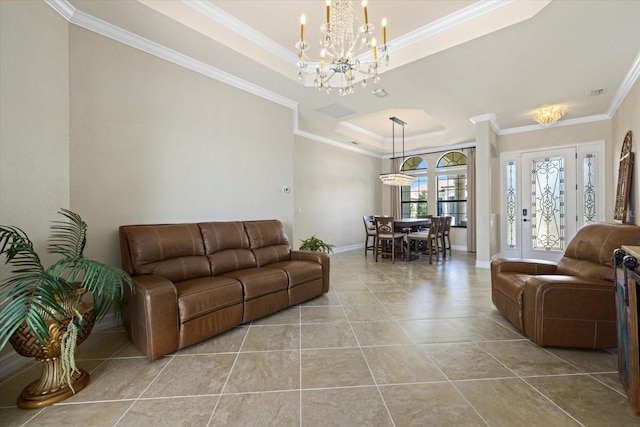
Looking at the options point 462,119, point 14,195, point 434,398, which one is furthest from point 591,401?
point 462,119

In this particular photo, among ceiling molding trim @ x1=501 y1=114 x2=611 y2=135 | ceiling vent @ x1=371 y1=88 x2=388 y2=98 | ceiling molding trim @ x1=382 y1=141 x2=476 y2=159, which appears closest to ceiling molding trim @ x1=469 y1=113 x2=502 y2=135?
ceiling molding trim @ x1=501 y1=114 x2=611 y2=135

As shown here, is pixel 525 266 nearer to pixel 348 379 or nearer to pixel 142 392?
pixel 348 379

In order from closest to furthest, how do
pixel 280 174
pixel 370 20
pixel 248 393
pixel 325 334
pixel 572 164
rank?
pixel 248 393
pixel 325 334
pixel 370 20
pixel 280 174
pixel 572 164

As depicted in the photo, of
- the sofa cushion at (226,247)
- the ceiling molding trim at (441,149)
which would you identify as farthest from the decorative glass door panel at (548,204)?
the sofa cushion at (226,247)

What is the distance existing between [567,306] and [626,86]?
3.67 meters

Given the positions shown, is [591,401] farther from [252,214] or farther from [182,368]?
[252,214]

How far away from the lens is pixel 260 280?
2736 millimetres

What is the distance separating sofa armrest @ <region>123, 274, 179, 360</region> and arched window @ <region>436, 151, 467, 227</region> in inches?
282

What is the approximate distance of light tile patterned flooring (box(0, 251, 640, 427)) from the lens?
148cm

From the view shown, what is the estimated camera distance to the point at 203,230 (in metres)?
3.06

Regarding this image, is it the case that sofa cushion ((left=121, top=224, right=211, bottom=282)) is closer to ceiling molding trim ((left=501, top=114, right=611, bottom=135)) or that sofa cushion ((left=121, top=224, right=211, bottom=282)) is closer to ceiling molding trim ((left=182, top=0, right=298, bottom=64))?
ceiling molding trim ((left=182, top=0, right=298, bottom=64))

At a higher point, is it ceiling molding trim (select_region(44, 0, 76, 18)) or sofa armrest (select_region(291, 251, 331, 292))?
ceiling molding trim (select_region(44, 0, 76, 18))

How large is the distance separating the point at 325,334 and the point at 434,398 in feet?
3.47

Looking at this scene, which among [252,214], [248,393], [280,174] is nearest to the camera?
[248,393]
